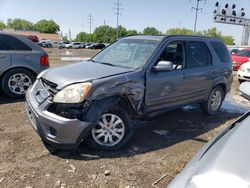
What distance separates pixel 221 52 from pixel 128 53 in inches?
101

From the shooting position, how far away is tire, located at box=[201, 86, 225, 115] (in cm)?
553

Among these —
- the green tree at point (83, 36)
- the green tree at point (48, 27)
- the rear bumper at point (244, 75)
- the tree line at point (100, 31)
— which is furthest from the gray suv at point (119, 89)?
the green tree at point (48, 27)

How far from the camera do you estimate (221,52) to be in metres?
5.70

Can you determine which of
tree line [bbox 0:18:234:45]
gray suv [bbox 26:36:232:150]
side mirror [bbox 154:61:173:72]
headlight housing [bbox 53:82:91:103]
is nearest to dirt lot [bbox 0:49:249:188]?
gray suv [bbox 26:36:232:150]

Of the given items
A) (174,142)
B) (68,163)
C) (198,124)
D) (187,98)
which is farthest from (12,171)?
(198,124)

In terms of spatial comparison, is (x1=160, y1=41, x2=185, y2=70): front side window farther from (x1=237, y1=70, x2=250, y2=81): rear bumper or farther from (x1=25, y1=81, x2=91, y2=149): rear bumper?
(x1=237, y1=70, x2=250, y2=81): rear bumper

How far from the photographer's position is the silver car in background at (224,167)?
1.35 meters

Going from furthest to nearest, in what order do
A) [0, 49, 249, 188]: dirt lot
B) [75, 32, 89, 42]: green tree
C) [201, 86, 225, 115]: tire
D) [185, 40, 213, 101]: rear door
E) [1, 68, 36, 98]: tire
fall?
1. [75, 32, 89, 42]: green tree
2. [1, 68, 36, 98]: tire
3. [201, 86, 225, 115]: tire
4. [185, 40, 213, 101]: rear door
5. [0, 49, 249, 188]: dirt lot

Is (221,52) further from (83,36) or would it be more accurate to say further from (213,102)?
(83,36)

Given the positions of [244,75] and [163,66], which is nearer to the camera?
[163,66]

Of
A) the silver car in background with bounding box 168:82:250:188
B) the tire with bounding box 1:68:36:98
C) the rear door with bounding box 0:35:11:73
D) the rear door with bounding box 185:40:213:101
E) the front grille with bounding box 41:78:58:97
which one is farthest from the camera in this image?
the tire with bounding box 1:68:36:98

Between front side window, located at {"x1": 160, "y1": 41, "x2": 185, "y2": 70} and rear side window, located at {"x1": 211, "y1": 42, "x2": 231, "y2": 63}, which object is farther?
rear side window, located at {"x1": 211, "y1": 42, "x2": 231, "y2": 63}

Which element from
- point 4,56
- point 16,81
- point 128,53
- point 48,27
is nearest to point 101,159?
point 128,53

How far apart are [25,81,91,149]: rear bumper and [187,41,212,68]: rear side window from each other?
2.63 meters
